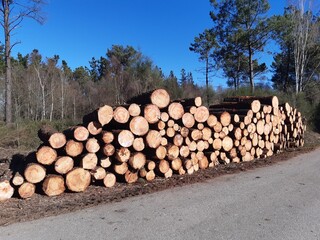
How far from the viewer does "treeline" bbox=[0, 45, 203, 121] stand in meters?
33.7

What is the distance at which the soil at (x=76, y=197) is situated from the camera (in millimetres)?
4781

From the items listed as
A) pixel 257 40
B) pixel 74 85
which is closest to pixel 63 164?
pixel 257 40

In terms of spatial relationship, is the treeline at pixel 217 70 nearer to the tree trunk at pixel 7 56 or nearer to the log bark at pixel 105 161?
the tree trunk at pixel 7 56

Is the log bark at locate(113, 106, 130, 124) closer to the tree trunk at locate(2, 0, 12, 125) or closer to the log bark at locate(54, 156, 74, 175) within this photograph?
the log bark at locate(54, 156, 74, 175)

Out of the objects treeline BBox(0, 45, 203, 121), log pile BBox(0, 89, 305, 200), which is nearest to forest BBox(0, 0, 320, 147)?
treeline BBox(0, 45, 203, 121)

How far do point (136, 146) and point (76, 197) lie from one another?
5.19 feet

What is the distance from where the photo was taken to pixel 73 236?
3.94 metres

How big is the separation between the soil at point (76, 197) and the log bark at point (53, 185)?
0.09 metres

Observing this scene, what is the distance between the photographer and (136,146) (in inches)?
261

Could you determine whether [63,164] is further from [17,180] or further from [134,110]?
[134,110]

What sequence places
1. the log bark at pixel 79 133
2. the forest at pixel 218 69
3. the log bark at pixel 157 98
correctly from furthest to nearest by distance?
the forest at pixel 218 69 → the log bark at pixel 157 98 → the log bark at pixel 79 133

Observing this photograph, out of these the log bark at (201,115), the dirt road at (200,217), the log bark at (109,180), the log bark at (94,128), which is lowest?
the dirt road at (200,217)

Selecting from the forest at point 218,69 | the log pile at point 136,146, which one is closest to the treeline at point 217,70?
the forest at point 218,69

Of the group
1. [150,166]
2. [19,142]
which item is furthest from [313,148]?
[19,142]
